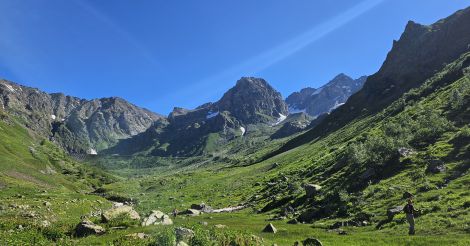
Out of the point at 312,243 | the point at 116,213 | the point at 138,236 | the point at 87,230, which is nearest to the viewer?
the point at 312,243

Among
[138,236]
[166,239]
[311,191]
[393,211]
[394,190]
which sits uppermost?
[138,236]

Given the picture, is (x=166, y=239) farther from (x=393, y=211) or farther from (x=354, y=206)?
(x=354, y=206)

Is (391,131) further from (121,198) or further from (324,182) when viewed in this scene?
(121,198)

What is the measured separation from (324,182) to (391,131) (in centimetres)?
2273

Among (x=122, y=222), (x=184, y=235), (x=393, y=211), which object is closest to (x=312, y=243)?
(x=184, y=235)

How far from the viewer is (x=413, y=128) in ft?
277

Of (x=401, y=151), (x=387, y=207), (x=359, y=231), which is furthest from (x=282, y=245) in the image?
(x=401, y=151)

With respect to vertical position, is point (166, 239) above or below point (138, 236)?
below

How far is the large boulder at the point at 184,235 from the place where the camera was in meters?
30.5

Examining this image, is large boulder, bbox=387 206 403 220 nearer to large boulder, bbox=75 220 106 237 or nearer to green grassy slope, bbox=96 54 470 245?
green grassy slope, bbox=96 54 470 245

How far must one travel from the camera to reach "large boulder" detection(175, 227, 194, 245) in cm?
3054

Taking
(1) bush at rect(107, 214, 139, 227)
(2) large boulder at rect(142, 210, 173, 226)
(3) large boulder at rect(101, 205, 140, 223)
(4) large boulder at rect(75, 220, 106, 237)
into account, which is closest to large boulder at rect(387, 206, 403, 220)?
(2) large boulder at rect(142, 210, 173, 226)

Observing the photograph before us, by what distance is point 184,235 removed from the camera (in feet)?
102

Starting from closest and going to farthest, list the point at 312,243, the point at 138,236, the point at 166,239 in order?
the point at 166,239, the point at 312,243, the point at 138,236
